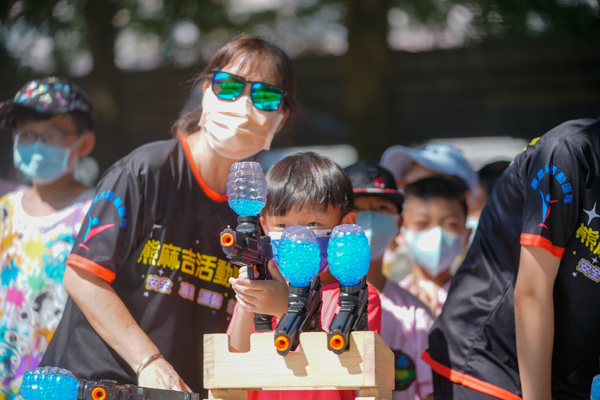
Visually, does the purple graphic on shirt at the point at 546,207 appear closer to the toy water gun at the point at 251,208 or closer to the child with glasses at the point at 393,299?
the toy water gun at the point at 251,208

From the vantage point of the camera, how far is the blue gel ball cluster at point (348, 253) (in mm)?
1915

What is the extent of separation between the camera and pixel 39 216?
3.87 m

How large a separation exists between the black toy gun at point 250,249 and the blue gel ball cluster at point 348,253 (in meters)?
0.22

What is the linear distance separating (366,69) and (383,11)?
0.59 metres

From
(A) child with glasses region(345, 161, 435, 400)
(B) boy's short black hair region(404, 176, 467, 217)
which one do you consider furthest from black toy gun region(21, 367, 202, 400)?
(B) boy's short black hair region(404, 176, 467, 217)

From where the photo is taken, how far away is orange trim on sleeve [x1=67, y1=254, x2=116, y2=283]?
270 cm

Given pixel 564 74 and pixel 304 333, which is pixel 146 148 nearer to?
pixel 304 333

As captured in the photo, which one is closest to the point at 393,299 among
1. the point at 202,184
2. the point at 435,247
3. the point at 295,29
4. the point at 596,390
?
the point at 435,247

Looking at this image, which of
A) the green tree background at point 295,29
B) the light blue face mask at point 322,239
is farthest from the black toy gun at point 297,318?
the green tree background at point 295,29

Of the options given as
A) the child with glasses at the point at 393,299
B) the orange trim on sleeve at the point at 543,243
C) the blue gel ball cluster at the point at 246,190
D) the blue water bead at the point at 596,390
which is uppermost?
the blue gel ball cluster at the point at 246,190

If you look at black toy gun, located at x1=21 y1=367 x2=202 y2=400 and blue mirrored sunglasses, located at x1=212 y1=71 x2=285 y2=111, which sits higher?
blue mirrored sunglasses, located at x1=212 y1=71 x2=285 y2=111

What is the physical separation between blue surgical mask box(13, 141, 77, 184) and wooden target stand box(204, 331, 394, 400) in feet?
7.19

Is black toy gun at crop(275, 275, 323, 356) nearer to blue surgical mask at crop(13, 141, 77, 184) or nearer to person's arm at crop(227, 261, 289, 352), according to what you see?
person's arm at crop(227, 261, 289, 352)

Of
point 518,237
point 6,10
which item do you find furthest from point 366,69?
point 518,237
